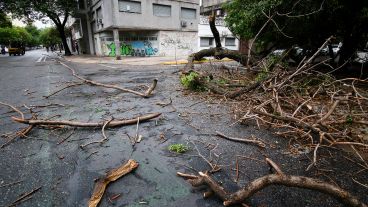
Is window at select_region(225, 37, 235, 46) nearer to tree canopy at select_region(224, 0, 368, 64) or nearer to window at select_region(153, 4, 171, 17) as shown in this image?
window at select_region(153, 4, 171, 17)

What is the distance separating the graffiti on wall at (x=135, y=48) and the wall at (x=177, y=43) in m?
1.19

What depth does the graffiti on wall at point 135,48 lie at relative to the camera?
26.8 m

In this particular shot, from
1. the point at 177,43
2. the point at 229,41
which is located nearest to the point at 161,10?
the point at 177,43

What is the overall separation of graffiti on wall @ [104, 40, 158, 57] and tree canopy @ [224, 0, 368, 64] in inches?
659

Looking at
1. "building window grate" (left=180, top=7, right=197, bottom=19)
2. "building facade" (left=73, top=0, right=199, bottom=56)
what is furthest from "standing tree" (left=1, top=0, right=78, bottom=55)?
"building window grate" (left=180, top=7, right=197, bottom=19)

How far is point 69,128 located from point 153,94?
9.28 feet

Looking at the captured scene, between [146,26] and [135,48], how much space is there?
3.43 metres

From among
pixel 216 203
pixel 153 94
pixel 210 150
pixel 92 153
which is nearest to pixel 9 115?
pixel 92 153

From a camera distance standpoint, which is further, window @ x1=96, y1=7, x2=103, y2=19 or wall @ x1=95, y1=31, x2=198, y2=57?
wall @ x1=95, y1=31, x2=198, y2=57

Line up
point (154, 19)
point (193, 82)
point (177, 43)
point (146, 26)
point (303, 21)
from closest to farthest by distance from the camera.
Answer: point (193, 82), point (303, 21), point (146, 26), point (154, 19), point (177, 43)

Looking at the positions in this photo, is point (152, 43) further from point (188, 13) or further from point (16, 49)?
point (16, 49)

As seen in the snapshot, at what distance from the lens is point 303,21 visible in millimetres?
8344

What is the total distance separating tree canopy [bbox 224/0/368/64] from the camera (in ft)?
25.0

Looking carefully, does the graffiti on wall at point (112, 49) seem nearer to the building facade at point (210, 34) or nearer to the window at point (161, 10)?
the window at point (161, 10)
